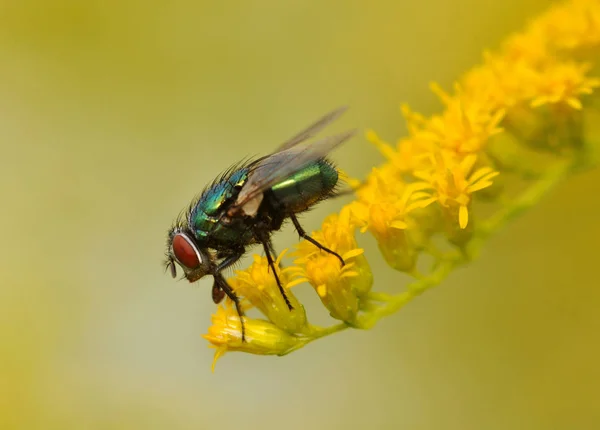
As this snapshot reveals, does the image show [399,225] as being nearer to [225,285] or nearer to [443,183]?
[443,183]

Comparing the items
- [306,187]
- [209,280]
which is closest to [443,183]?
[306,187]

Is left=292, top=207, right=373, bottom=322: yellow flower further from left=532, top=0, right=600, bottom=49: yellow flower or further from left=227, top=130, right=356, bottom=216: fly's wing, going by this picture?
left=532, top=0, right=600, bottom=49: yellow flower

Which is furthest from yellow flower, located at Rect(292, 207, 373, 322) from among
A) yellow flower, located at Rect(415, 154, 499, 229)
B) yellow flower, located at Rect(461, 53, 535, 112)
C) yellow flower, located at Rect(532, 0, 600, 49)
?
yellow flower, located at Rect(532, 0, 600, 49)

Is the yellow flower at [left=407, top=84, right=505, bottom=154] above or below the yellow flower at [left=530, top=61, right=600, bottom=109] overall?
above

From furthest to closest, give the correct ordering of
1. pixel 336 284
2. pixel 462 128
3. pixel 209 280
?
pixel 209 280 < pixel 462 128 < pixel 336 284

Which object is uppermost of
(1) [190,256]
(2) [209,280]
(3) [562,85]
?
(1) [190,256]
